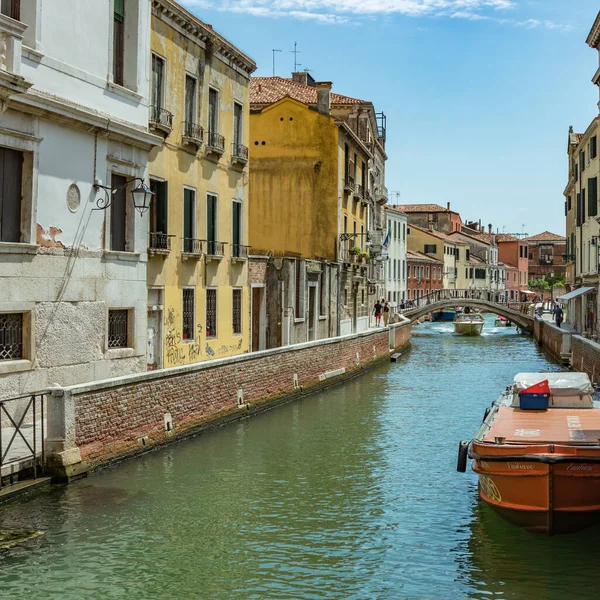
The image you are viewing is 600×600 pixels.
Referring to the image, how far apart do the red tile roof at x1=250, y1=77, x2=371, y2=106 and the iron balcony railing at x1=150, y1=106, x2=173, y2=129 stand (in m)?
13.9

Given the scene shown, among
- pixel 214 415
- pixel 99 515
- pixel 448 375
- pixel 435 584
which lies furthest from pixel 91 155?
pixel 448 375

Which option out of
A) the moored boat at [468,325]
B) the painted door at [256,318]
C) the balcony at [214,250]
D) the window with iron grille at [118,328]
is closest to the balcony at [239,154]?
the balcony at [214,250]

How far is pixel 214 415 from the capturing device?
17.2 metres

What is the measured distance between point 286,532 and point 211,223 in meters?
11.8

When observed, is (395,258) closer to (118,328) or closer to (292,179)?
(292,179)

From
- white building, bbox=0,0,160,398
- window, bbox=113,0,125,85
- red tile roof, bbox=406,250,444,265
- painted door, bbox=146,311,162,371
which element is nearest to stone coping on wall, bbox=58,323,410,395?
white building, bbox=0,0,160,398

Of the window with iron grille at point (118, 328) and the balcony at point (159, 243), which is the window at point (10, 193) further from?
the balcony at point (159, 243)

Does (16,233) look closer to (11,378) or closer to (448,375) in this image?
(11,378)

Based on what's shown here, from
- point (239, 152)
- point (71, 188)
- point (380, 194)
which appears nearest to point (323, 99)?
point (239, 152)

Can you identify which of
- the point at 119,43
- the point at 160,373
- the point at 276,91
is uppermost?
the point at 276,91

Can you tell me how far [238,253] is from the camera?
22891 mm

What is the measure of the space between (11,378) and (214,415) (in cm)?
499

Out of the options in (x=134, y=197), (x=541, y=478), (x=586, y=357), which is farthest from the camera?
(x=586, y=357)

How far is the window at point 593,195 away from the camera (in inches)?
1352
